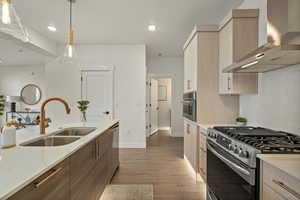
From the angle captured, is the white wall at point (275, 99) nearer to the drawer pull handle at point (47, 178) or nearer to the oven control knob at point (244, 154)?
the oven control knob at point (244, 154)

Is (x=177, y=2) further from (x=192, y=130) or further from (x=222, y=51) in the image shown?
(x=192, y=130)

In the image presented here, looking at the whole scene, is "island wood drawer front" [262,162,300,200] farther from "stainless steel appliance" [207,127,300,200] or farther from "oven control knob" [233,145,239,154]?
"oven control knob" [233,145,239,154]

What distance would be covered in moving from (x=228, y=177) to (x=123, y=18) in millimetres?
3104

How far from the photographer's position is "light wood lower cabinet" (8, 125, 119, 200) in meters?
0.90

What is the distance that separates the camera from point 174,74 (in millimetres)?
6336

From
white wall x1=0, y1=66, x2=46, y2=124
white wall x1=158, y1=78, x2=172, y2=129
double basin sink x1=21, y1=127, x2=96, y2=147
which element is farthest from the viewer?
white wall x1=158, y1=78, x2=172, y2=129

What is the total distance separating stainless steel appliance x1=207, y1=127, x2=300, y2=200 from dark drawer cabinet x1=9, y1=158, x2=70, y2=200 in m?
1.29

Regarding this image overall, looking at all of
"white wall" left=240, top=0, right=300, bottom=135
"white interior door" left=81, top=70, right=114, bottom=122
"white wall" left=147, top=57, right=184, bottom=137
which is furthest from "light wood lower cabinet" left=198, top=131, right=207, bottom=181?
"white wall" left=147, top=57, right=184, bottom=137

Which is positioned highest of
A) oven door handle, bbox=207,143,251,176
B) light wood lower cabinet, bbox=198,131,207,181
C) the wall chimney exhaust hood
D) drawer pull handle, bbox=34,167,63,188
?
the wall chimney exhaust hood

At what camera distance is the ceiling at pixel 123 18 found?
285cm

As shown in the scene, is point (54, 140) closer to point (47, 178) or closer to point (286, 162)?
point (47, 178)

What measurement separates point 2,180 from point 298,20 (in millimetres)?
2186

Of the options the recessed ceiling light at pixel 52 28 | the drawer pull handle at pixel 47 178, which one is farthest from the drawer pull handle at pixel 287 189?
the recessed ceiling light at pixel 52 28

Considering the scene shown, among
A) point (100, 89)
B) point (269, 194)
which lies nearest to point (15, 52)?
point (100, 89)
